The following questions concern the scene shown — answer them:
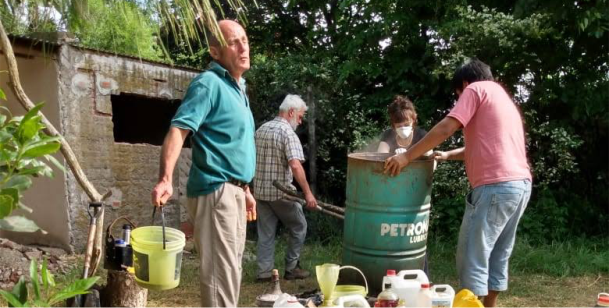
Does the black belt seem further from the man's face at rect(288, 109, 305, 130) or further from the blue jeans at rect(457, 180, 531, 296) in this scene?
the man's face at rect(288, 109, 305, 130)

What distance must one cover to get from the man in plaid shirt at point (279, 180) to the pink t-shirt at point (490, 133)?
1.73 metres

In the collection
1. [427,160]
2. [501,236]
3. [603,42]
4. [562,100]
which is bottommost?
[501,236]

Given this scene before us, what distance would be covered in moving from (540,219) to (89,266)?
4771 millimetres

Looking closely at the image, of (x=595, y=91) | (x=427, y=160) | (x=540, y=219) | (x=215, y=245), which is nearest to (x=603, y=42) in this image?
(x=595, y=91)

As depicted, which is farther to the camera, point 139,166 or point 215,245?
point 139,166

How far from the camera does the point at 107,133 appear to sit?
20.2 feet

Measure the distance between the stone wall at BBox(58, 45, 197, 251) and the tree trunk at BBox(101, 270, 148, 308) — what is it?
6.88ft

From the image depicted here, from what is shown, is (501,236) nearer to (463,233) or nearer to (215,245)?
(463,233)

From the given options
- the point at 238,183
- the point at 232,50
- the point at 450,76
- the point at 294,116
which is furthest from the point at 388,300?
the point at 450,76

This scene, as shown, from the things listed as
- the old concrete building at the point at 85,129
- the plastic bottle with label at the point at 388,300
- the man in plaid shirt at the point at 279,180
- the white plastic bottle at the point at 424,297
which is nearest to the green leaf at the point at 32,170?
the plastic bottle with label at the point at 388,300

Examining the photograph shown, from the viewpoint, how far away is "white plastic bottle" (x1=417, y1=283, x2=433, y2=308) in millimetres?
2875

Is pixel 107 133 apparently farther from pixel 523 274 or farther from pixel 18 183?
pixel 18 183

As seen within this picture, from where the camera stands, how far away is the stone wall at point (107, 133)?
19.3 ft

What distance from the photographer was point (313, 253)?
6.12 meters
